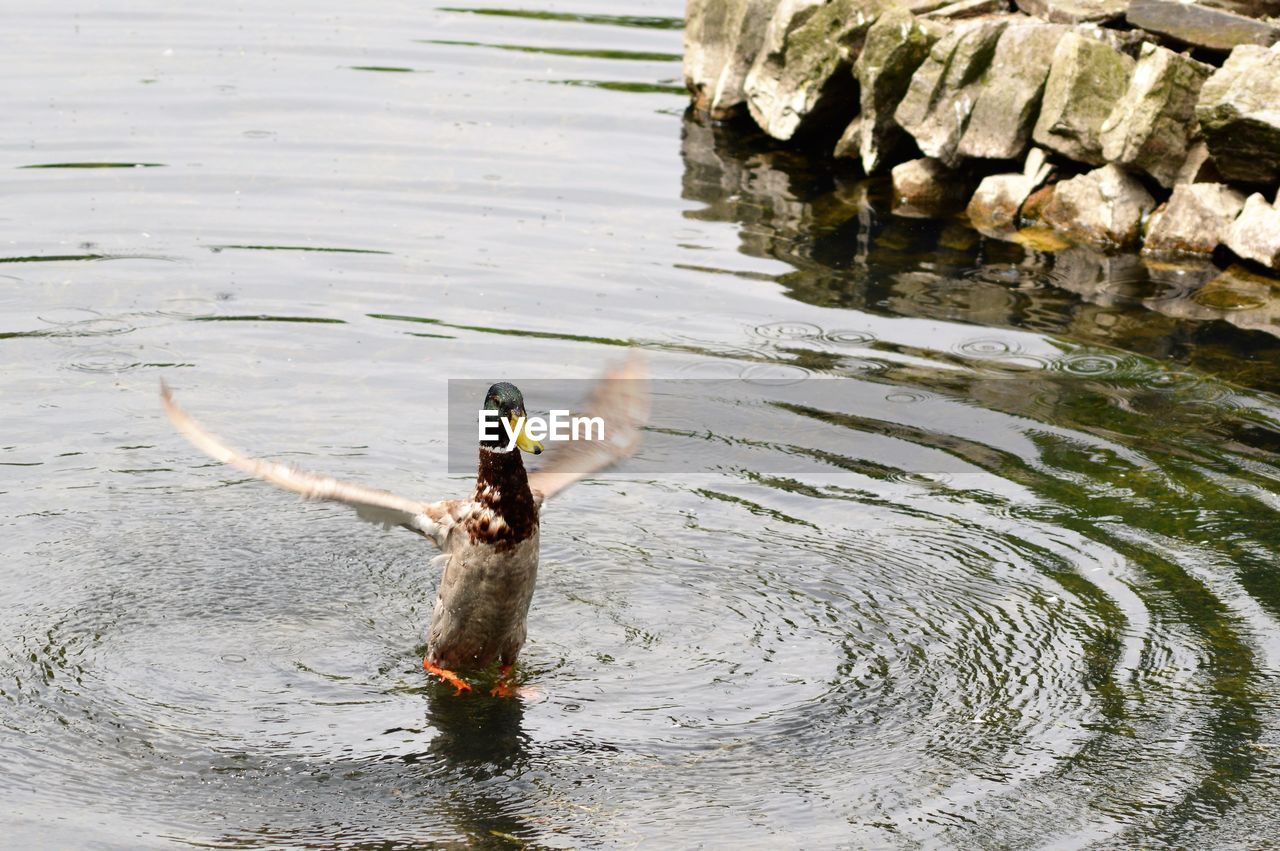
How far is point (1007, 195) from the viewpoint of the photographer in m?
12.2

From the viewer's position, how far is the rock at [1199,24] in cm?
1117

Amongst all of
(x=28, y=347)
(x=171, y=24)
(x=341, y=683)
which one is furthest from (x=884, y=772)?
(x=171, y=24)

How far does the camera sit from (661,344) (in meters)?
9.79

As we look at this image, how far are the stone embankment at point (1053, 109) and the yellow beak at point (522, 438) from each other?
638cm

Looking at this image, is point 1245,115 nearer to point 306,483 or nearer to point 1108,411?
point 1108,411

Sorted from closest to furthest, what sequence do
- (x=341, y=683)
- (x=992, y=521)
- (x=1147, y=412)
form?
(x=341, y=683), (x=992, y=521), (x=1147, y=412)

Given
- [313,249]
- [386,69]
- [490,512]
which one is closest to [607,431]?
[490,512]

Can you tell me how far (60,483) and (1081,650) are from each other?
4.54 meters

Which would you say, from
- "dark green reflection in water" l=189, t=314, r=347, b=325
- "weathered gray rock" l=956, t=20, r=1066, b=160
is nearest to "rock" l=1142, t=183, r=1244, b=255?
"weathered gray rock" l=956, t=20, r=1066, b=160

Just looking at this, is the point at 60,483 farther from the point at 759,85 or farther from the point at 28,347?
the point at 759,85

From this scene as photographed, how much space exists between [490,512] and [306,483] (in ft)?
2.17

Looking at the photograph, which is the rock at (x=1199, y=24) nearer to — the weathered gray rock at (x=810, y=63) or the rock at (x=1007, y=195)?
the rock at (x=1007, y=195)

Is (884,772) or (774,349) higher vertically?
(774,349)

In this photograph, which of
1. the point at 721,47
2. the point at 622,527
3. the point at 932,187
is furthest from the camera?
the point at 721,47
